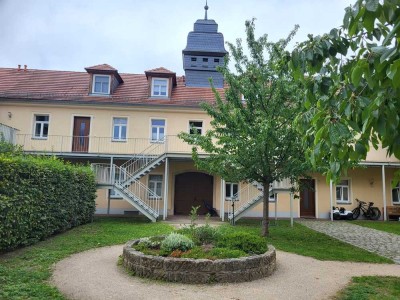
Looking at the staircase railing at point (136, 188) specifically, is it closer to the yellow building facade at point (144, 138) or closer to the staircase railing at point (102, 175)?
the staircase railing at point (102, 175)

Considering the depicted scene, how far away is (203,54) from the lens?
95.8 ft

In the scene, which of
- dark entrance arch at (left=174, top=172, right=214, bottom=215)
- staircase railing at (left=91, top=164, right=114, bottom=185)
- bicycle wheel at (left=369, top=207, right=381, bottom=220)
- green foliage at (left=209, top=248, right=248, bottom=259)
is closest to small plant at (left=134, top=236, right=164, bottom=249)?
green foliage at (left=209, top=248, right=248, bottom=259)

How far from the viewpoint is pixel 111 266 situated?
24.0 ft

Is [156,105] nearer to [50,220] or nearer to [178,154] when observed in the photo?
[178,154]

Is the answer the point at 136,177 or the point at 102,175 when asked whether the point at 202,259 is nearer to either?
the point at 136,177

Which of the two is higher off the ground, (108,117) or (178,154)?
(108,117)

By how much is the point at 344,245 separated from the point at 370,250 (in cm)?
90

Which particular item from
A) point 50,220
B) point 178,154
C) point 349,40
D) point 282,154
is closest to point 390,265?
point 282,154

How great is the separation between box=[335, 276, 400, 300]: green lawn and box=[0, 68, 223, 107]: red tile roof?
50.6ft

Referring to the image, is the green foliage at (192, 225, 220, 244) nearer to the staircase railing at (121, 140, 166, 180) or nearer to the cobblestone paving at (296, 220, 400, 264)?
the cobblestone paving at (296, 220, 400, 264)

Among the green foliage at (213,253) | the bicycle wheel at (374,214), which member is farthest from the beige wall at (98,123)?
the green foliage at (213,253)

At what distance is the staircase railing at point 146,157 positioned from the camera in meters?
18.3

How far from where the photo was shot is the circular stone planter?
6.14 metres

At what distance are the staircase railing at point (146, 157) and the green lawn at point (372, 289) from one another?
1238cm
